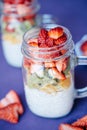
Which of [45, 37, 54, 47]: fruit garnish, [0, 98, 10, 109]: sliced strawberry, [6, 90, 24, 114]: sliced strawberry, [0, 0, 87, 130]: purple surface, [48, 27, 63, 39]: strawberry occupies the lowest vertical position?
[0, 0, 87, 130]: purple surface

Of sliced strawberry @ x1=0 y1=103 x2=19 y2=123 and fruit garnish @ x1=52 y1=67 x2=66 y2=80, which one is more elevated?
fruit garnish @ x1=52 y1=67 x2=66 y2=80

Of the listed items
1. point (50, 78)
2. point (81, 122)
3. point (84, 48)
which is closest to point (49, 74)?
point (50, 78)

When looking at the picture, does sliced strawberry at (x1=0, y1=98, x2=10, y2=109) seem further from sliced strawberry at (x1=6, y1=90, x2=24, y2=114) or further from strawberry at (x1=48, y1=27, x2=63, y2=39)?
strawberry at (x1=48, y1=27, x2=63, y2=39)

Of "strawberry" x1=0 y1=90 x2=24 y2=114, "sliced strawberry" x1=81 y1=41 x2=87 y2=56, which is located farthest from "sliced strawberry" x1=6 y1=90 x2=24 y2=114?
"sliced strawberry" x1=81 y1=41 x2=87 y2=56

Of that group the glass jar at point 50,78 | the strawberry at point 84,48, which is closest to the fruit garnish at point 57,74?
the glass jar at point 50,78

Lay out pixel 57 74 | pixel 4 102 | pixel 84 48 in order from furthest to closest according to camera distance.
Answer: pixel 84 48, pixel 4 102, pixel 57 74

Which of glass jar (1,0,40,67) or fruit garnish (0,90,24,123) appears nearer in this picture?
fruit garnish (0,90,24,123)

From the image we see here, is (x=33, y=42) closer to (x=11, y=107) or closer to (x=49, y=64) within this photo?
(x=49, y=64)
